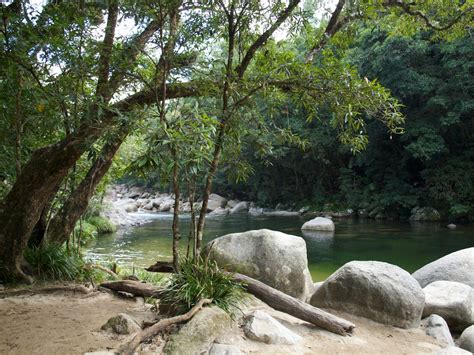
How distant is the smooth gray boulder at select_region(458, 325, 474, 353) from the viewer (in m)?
4.84

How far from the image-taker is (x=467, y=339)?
4918 millimetres

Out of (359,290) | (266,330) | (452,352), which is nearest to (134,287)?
(266,330)


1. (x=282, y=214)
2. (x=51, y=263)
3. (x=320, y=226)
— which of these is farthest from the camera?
(x=282, y=214)

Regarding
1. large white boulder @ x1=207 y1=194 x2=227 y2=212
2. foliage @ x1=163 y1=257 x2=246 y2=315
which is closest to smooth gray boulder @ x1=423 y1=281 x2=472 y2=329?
foliage @ x1=163 y1=257 x2=246 y2=315

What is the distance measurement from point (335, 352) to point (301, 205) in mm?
26862

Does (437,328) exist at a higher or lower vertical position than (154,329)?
lower

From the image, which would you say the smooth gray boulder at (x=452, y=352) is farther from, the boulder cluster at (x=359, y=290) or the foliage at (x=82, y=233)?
the foliage at (x=82, y=233)

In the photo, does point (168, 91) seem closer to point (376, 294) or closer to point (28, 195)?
point (28, 195)

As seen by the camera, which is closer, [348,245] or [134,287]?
[134,287]

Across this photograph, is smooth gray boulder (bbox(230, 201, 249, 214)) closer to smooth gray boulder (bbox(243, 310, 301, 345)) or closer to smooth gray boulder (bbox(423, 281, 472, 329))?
smooth gray boulder (bbox(423, 281, 472, 329))

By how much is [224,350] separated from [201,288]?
78cm

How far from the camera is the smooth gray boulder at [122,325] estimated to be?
3852 mm

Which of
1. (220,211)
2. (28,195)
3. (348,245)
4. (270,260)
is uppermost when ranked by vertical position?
(28,195)

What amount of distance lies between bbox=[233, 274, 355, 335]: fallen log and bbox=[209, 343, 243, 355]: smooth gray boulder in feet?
3.73
